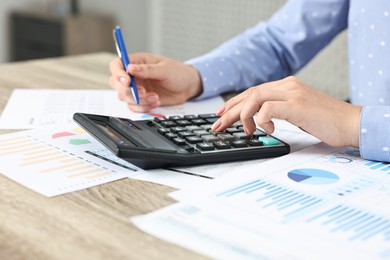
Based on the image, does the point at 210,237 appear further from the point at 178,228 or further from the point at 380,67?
the point at 380,67

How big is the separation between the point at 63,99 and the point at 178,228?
1.73ft

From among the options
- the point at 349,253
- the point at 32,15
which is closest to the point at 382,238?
the point at 349,253

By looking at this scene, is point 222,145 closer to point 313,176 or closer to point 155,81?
point 313,176

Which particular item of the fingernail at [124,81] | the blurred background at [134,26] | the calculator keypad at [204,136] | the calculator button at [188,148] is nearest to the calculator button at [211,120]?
the calculator keypad at [204,136]

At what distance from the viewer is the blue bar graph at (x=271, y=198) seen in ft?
1.97

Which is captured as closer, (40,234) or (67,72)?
(40,234)

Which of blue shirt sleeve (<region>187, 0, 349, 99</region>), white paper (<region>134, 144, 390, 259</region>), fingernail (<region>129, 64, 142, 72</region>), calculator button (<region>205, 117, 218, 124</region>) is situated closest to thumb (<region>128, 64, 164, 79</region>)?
fingernail (<region>129, 64, 142, 72</region>)

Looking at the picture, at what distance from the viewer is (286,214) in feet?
1.92

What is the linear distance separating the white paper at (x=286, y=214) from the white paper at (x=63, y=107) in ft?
1.04

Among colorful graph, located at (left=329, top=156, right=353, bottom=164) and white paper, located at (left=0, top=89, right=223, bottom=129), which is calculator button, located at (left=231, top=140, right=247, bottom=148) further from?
white paper, located at (left=0, top=89, right=223, bottom=129)

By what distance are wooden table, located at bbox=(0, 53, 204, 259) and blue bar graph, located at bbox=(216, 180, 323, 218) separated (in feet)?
0.20

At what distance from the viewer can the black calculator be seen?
2.29 ft

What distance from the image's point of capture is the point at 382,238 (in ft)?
1.79

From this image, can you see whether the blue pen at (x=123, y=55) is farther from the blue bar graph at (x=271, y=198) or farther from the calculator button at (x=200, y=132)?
the blue bar graph at (x=271, y=198)
